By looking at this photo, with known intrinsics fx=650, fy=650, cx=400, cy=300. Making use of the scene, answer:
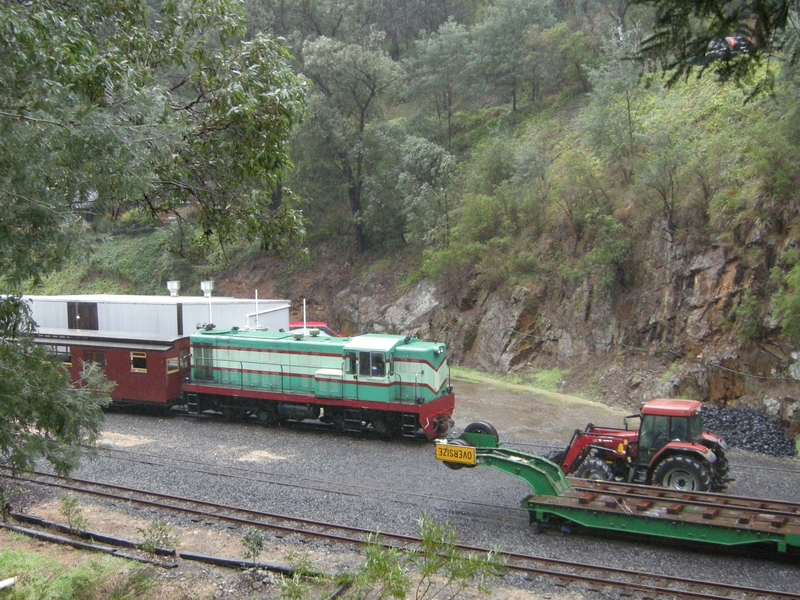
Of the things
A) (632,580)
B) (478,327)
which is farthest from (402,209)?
(632,580)

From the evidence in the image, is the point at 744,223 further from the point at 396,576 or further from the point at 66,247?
the point at 66,247

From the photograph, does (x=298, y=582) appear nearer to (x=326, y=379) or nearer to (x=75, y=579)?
(x=75, y=579)

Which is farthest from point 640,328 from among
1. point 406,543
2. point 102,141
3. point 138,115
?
point 102,141

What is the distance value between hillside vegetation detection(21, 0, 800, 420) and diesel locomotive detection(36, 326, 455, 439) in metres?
3.21

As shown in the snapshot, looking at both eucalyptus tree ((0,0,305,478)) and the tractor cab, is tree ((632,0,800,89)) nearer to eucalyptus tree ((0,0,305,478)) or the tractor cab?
eucalyptus tree ((0,0,305,478))

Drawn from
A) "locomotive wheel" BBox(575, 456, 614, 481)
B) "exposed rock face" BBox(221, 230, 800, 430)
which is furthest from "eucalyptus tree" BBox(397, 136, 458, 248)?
"locomotive wheel" BBox(575, 456, 614, 481)

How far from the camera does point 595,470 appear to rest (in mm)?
11719

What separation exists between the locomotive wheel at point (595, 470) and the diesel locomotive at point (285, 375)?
473 cm

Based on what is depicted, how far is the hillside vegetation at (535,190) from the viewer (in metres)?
17.9

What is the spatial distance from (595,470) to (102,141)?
9521mm

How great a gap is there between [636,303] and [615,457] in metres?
10.3

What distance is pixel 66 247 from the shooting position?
673cm

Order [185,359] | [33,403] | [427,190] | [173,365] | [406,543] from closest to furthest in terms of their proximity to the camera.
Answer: [33,403], [406,543], [173,365], [185,359], [427,190]

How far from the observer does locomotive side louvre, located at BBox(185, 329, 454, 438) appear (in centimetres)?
1614
